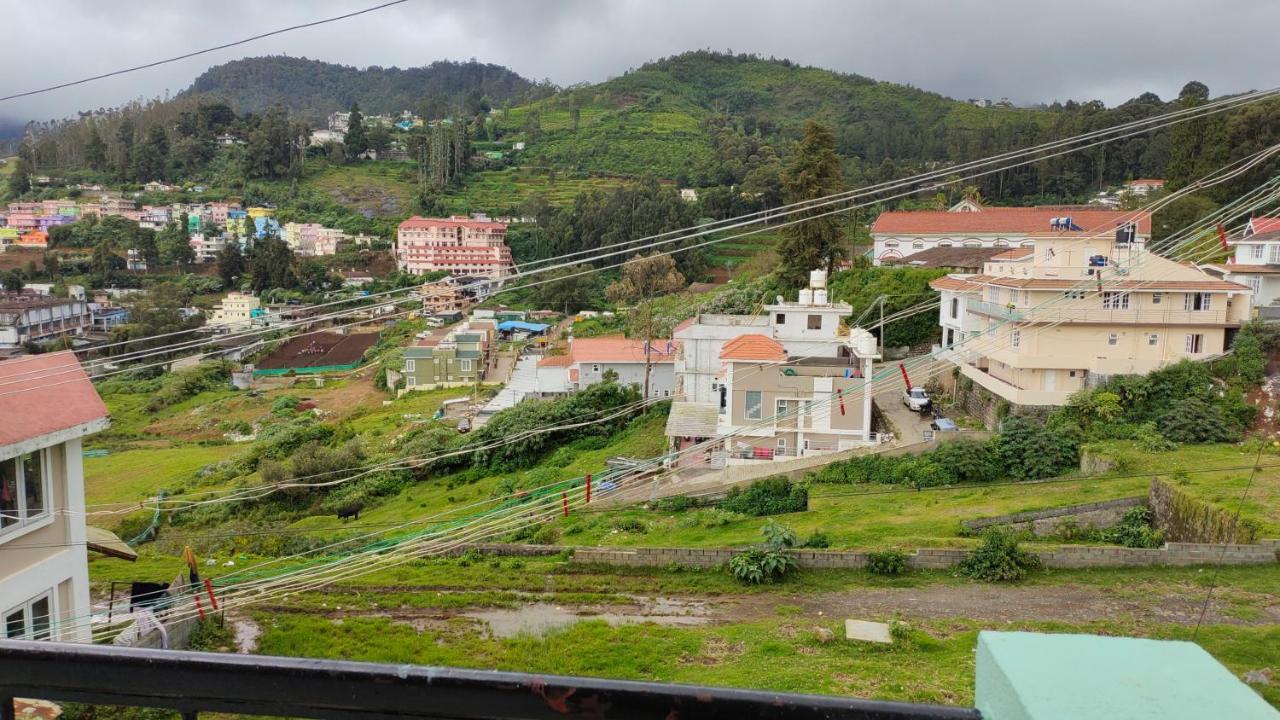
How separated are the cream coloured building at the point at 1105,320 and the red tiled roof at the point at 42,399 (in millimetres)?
14848

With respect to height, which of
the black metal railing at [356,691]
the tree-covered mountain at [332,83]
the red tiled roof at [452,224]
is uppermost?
the tree-covered mountain at [332,83]

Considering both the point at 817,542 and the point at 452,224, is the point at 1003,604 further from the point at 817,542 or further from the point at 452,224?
the point at 452,224

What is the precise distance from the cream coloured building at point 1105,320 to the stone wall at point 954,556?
539 cm

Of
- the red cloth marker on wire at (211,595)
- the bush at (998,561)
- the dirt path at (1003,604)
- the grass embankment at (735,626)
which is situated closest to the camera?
the grass embankment at (735,626)

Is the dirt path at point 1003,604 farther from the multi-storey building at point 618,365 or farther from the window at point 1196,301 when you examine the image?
the multi-storey building at point 618,365

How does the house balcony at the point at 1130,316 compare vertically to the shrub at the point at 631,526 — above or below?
above

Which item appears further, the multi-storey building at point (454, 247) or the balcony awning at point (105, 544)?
the multi-storey building at point (454, 247)

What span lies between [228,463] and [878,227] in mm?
22485

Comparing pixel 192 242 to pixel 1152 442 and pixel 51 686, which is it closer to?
pixel 1152 442

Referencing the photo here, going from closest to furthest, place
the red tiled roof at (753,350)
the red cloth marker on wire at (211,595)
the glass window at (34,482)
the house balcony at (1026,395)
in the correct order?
the glass window at (34,482) → the red cloth marker on wire at (211,595) → the house balcony at (1026,395) → the red tiled roof at (753,350)

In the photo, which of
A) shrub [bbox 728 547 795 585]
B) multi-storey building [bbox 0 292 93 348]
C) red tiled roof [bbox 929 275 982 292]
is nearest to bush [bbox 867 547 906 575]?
shrub [bbox 728 547 795 585]

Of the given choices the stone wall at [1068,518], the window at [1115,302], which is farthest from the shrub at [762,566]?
the window at [1115,302]

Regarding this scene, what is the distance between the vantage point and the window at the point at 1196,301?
1639 centimetres

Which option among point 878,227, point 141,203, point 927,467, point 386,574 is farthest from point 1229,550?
point 141,203
